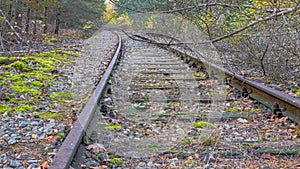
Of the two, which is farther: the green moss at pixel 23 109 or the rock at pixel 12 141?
the green moss at pixel 23 109

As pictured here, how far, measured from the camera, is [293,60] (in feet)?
17.6

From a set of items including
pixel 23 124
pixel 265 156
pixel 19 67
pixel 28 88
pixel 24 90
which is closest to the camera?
pixel 265 156

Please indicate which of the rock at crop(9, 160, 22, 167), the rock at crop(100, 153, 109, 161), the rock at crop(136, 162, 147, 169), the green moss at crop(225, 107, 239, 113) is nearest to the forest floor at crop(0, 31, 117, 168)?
the rock at crop(9, 160, 22, 167)

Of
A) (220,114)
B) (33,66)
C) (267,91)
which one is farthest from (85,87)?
(267,91)

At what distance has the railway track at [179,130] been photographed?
2629 millimetres

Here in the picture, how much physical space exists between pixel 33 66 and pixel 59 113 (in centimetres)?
336

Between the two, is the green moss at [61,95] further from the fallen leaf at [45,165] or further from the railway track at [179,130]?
the fallen leaf at [45,165]

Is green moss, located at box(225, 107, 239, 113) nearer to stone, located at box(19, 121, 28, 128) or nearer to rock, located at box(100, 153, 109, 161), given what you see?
rock, located at box(100, 153, 109, 161)

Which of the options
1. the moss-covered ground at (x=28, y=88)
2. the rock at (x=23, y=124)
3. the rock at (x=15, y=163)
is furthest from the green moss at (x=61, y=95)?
the rock at (x=15, y=163)

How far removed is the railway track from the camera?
2.63m

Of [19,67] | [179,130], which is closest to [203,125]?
[179,130]

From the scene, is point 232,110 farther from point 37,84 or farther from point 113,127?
point 37,84

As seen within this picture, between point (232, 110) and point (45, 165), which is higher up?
point (232, 110)

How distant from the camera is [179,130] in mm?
3383
